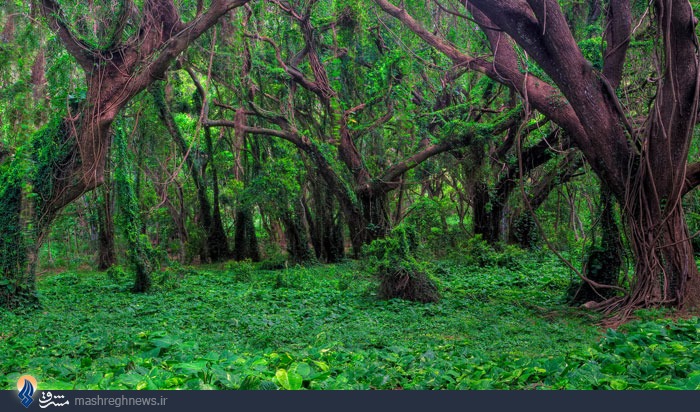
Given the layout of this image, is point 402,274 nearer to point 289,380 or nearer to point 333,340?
point 333,340

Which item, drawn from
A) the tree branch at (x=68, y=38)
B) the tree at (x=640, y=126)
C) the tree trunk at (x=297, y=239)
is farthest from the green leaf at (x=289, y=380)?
the tree trunk at (x=297, y=239)

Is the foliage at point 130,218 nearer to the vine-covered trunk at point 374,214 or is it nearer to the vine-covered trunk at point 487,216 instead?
the vine-covered trunk at point 374,214

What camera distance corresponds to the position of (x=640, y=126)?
6594 mm

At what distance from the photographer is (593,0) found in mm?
10234

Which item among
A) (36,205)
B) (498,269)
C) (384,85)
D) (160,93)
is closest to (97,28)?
(36,205)

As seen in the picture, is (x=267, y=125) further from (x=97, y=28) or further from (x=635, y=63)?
(x=635, y=63)

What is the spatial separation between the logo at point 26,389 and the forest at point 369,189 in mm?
135

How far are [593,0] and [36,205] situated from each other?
361 inches

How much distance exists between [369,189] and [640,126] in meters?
6.90

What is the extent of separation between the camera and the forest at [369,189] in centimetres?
458

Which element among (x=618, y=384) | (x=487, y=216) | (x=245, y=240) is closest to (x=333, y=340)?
(x=618, y=384)

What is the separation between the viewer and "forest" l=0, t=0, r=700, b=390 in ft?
15.0

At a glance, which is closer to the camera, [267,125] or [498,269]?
[498,269]

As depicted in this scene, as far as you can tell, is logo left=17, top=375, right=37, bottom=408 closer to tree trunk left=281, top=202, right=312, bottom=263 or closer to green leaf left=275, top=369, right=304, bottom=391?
green leaf left=275, top=369, right=304, bottom=391
